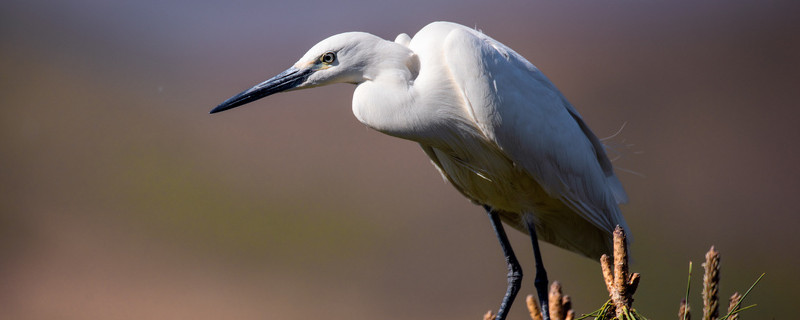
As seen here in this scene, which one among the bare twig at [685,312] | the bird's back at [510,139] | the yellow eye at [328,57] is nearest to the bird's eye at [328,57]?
the yellow eye at [328,57]

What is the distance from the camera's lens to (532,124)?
114cm

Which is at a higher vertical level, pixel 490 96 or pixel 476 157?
pixel 490 96

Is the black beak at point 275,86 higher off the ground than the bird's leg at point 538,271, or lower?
higher

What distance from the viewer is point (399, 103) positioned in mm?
1062

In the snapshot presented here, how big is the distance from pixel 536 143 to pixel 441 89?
21cm

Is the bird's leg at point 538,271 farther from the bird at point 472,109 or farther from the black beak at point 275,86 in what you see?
the black beak at point 275,86

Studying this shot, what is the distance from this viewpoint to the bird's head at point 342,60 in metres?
1.11

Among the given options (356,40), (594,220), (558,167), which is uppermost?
(356,40)

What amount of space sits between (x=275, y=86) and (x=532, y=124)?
48 cm

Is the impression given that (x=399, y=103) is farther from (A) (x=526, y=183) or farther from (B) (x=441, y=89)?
(A) (x=526, y=183)

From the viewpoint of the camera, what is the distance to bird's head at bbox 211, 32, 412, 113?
1.11 meters

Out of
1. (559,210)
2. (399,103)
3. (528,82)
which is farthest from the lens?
(559,210)

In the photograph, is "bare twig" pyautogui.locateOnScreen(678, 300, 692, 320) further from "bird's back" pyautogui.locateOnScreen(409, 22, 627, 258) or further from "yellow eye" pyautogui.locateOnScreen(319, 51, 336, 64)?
"yellow eye" pyautogui.locateOnScreen(319, 51, 336, 64)

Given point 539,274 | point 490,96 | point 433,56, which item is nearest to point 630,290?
point 490,96
